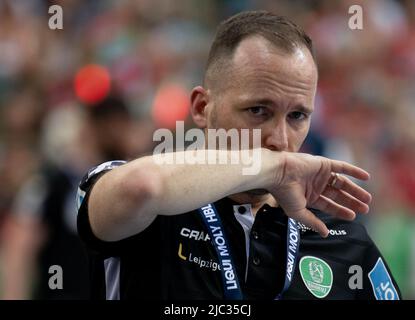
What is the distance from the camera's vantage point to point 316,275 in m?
2.91

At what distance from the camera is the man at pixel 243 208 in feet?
7.75

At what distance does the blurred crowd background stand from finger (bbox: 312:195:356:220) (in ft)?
9.40

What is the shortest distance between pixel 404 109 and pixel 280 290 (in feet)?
16.1

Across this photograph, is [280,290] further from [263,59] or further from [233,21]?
[233,21]

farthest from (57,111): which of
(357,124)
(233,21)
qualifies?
(233,21)

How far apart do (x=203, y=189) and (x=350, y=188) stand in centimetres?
51

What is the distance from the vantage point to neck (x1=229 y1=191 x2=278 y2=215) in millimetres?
2975

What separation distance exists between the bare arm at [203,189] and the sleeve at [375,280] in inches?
18.6

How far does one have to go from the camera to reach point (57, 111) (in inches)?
298

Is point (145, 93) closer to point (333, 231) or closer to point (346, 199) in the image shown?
point (333, 231)
